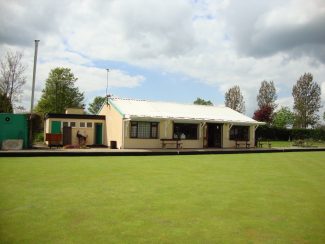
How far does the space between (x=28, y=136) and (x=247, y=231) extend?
745 inches

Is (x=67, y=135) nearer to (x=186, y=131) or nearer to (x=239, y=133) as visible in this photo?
(x=186, y=131)

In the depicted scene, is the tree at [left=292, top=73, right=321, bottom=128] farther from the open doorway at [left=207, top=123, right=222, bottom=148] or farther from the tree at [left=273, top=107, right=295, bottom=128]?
the open doorway at [left=207, top=123, right=222, bottom=148]

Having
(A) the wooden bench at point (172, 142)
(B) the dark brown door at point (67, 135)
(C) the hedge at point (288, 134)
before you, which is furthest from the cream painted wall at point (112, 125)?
(C) the hedge at point (288, 134)

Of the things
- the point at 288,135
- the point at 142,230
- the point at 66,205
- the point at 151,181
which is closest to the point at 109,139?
the point at 151,181

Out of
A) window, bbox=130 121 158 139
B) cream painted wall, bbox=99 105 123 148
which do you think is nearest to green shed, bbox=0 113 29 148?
cream painted wall, bbox=99 105 123 148

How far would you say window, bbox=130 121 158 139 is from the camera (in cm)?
2396

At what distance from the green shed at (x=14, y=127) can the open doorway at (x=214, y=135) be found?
46.1 ft

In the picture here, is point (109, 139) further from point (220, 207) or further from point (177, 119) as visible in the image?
point (220, 207)

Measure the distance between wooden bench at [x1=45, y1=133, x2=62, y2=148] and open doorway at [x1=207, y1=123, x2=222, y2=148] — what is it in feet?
39.0

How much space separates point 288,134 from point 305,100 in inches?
657

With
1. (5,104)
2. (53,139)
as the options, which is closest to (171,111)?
(53,139)

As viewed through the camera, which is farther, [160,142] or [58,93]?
[58,93]

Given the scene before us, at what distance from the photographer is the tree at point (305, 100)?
183 ft

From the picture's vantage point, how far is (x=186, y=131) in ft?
86.1
